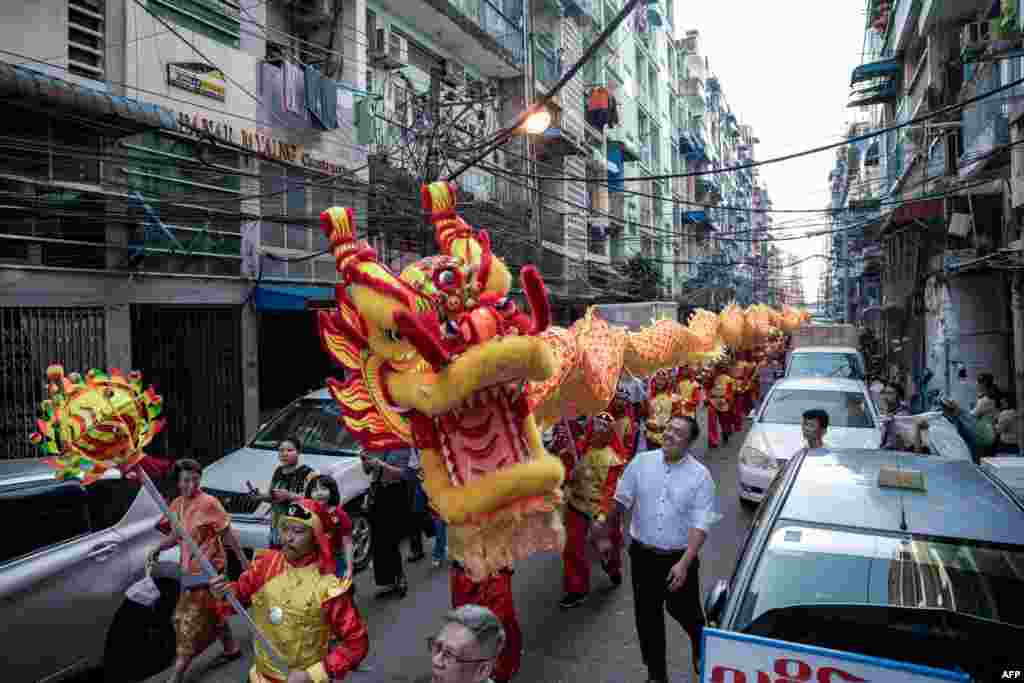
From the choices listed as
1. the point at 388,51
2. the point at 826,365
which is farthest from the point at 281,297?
the point at 826,365

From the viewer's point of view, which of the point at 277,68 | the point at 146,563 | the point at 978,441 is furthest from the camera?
the point at 277,68

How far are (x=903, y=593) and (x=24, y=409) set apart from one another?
354 inches

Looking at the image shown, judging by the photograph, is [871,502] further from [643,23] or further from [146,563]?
[643,23]

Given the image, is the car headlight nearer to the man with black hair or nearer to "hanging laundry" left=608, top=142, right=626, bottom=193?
the man with black hair

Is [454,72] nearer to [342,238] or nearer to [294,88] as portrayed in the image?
[294,88]

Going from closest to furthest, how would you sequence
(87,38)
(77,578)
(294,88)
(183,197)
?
(77,578) → (87,38) → (183,197) → (294,88)

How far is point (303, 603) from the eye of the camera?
10.0 feet

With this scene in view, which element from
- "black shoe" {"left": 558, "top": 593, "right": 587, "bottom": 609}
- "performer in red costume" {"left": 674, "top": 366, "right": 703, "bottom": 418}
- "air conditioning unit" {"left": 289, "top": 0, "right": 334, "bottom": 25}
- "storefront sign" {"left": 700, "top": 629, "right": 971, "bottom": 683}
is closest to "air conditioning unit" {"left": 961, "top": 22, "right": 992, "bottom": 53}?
"performer in red costume" {"left": 674, "top": 366, "right": 703, "bottom": 418}

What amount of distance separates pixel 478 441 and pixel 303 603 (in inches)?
47.5

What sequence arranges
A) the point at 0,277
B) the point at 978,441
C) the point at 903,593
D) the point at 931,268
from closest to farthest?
1. the point at 903,593
2. the point at 978,441
3. the point at 0,277
4. the point at 931,268

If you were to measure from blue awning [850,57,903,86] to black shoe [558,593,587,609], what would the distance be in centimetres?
2413

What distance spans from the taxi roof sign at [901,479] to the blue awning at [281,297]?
940 centimetres

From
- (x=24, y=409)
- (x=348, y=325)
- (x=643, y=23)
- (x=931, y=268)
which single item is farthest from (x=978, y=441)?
(x=643, y=23)

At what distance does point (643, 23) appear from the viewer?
38.2 meters
